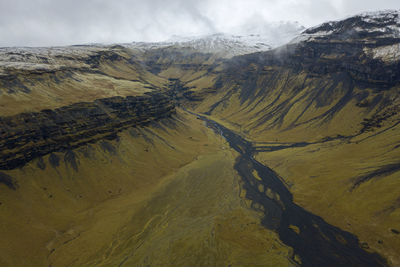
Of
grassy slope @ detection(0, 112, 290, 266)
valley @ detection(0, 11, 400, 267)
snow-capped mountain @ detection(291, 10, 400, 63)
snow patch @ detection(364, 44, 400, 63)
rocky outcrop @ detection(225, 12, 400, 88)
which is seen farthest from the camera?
snow-capped mountain @ detection(291, 10, 400, 63)

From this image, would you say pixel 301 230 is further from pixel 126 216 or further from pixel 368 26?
pixel 368 26

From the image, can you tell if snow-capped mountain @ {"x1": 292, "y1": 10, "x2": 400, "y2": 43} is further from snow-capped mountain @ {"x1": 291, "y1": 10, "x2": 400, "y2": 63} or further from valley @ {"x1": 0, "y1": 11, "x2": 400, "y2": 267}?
valley @ {"x1": 0, "y1": 11, "x2": 400, "y2": 267}

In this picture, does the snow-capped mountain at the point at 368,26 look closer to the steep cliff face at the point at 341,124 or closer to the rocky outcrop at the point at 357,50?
the rocky outcrop at the point at 357,50

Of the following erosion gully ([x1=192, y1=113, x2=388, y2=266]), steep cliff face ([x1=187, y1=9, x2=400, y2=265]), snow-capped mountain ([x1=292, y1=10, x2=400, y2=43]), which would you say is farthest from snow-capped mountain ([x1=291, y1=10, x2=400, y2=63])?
erosion gully ([x1=192, y1=113, x2=388, y2=266])

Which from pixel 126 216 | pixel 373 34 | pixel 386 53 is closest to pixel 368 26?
pixel 373 34

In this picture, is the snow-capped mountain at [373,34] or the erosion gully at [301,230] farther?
the snow-capped mountain at [373,34]

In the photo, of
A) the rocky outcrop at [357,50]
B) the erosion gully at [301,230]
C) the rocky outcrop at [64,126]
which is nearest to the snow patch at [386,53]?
the rocky outcrop at [357,50]
